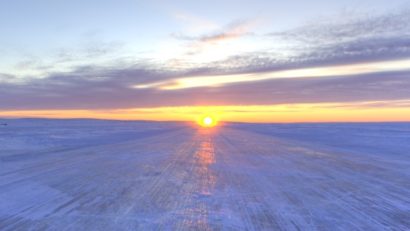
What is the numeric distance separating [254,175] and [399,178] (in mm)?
4079

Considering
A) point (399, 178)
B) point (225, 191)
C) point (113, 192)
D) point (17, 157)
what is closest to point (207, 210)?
point (225, 191)

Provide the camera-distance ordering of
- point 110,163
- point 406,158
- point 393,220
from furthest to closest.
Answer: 1. point 406,158
2. point 110,163
3. point 393,220

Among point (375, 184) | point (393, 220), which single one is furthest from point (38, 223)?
point (375, 184)

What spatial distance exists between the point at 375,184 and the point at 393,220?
10.8ft

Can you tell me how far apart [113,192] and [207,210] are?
2494mm

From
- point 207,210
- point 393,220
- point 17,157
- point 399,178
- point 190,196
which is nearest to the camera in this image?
point 393,220

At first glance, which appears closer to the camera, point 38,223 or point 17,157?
point 38,223

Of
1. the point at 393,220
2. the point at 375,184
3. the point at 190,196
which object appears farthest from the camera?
the point at 375,184

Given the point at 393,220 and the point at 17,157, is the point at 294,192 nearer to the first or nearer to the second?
the point at 393,220

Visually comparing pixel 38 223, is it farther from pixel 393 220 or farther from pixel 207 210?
pixel 393 220

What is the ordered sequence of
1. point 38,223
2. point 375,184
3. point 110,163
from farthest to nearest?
1. point 110,163
2. point 375,184
3. point 38,223

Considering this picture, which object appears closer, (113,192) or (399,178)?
(113,192)

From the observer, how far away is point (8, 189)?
812 centimetres

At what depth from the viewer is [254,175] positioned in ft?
33.4
